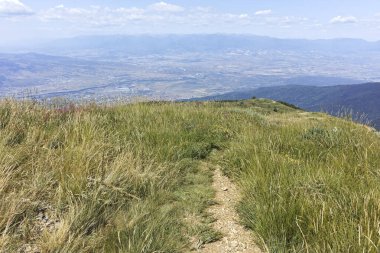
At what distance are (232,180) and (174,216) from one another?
1.88 meters

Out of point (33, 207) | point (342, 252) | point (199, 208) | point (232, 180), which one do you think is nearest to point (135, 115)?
point (232, 180)

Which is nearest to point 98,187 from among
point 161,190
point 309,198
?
point 161,190

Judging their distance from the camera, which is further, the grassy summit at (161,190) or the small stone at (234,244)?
the small stone at (234,244)

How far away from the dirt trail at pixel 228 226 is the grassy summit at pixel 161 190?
0.14m

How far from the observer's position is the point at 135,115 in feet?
30.8

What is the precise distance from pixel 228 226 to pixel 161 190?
1141 mm

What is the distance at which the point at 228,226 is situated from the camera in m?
4.70

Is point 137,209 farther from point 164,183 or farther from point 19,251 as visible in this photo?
point 19,251

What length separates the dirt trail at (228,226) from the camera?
4.18 metres

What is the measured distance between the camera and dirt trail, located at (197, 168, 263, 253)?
4178 millimetres

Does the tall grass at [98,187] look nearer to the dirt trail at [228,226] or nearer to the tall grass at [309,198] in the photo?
the dirt trail at [228,226]

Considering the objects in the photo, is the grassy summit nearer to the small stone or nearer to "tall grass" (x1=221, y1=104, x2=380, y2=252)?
"tall grass" (x1=221, y1=104, x2=380, y2=252)

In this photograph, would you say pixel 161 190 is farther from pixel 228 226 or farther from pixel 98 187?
pixel 228 226

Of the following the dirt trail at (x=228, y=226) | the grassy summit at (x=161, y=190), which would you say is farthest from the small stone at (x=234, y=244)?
the grassy summit at (x=161, y=190)
